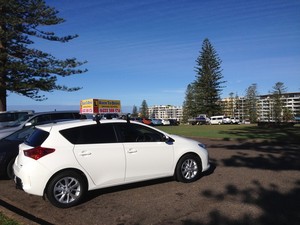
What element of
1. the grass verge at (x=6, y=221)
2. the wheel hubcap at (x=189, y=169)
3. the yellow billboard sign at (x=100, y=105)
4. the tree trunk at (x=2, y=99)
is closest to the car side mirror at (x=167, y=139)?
the wheel hubcap at (x=189, y=169)

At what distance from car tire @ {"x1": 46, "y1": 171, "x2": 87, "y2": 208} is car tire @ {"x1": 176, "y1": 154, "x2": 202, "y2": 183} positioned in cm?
228

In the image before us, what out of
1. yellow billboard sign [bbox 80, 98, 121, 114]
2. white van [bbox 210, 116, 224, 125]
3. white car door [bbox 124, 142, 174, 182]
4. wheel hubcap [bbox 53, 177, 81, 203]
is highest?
yellow billboard sign [bbox 80, 98, 121, 114]

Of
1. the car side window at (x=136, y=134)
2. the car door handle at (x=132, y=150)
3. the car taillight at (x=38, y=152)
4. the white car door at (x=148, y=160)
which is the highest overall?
the car side window at (x=136, y=134)

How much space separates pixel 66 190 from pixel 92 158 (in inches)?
29.9

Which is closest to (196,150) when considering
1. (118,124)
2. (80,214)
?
(118,124)

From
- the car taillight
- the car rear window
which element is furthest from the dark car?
the car taillight

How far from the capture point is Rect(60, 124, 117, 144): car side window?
246 inches

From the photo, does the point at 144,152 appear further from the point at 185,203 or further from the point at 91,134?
the point at 185,203

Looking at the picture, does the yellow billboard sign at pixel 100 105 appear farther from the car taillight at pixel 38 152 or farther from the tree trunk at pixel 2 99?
the car taillight at pixel 38 152

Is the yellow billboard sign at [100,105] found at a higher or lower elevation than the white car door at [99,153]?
higher

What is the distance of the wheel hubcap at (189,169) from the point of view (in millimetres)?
7379

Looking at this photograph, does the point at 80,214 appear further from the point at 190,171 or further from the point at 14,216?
the point at 190,171

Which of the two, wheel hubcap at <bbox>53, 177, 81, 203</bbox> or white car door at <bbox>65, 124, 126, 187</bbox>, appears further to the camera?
white car door at <bbox>65, 124, 126, 187</bbox>

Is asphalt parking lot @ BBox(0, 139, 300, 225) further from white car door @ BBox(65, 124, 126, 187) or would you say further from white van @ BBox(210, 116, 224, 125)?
white van @ BBox(210, 116, 224, 125)
